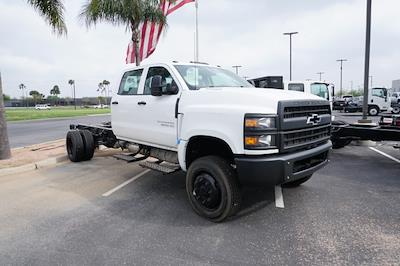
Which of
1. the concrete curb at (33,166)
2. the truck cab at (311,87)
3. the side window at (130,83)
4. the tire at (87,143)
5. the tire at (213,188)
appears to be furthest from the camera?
the truck cab at (311,87)

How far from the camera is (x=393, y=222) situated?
4098mm

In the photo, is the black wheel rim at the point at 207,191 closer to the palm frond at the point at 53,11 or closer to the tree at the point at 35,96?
the palm frond at the point at 53,11

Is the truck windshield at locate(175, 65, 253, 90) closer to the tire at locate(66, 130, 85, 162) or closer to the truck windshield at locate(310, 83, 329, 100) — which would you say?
the tire at locate(66, 130, 85, 162)

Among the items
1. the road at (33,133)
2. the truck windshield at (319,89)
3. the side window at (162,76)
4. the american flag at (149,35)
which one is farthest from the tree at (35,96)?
the side window at (162,76)

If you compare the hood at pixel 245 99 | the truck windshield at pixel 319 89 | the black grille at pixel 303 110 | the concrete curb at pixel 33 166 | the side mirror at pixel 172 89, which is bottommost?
the concrete curb at pixel 33 166

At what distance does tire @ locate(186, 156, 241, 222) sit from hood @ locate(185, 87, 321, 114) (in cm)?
75

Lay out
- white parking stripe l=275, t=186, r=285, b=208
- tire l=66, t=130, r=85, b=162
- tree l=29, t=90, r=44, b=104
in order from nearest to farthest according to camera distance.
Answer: white parking stripe l=275, t=186, r=285, b=208
tire l=66, t=130, r=85, b=162
tree l=29, t=90, r=44, b=104

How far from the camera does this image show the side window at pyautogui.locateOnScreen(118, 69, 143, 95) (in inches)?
232

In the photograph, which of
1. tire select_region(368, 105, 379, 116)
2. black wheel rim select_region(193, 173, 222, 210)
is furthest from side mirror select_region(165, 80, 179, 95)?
tire select_region(368, 105, 379, 116)

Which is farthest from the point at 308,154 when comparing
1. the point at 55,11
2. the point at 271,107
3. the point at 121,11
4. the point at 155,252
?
the point at 121,11

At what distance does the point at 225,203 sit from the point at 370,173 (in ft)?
14.1

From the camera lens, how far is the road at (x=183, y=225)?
3289mm

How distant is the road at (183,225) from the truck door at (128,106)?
103 cm

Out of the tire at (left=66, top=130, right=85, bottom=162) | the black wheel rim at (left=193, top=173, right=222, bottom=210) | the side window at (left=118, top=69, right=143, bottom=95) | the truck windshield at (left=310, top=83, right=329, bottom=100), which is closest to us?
the black wheel rim at (left=193, top=173, right=222, bottom=210)
